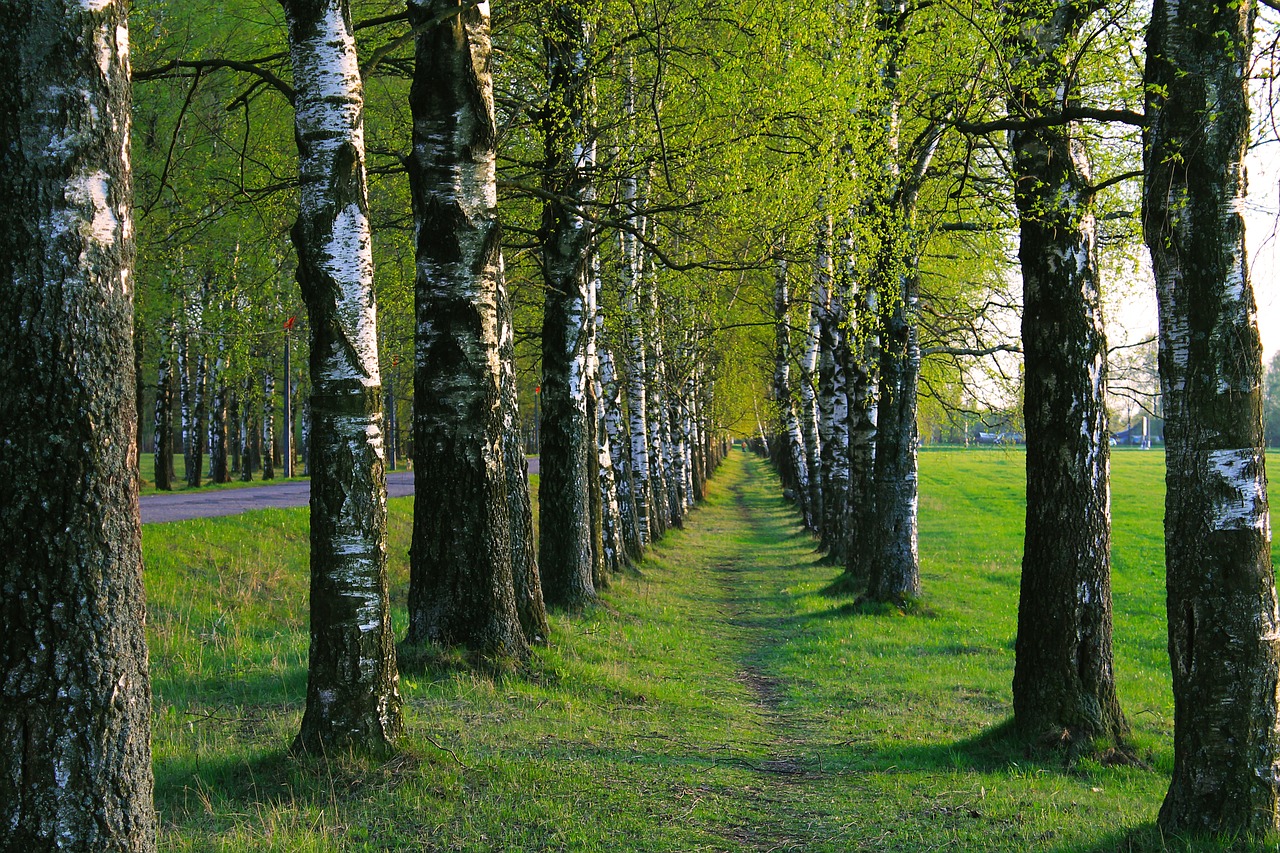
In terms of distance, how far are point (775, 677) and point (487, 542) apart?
4.80m

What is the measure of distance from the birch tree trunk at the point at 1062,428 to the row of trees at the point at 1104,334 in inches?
0.6

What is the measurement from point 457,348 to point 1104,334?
5.35m

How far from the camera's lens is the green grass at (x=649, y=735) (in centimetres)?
559

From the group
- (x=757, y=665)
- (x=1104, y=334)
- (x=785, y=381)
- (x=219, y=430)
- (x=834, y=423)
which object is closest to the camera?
(x=1104, y=334)

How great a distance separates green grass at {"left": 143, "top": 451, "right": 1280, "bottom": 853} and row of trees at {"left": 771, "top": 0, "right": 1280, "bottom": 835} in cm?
77

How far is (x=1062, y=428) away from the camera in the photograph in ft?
25.9

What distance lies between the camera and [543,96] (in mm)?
13484

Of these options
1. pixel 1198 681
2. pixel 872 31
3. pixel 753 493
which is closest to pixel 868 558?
pixel 872 31

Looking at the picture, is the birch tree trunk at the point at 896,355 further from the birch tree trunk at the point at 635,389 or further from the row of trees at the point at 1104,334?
the birch tree trunk at the point at 635,389

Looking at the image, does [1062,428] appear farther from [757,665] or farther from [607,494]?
[607,494]

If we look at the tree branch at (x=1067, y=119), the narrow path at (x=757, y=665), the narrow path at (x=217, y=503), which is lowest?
the narrow path at (x=757, y=665)

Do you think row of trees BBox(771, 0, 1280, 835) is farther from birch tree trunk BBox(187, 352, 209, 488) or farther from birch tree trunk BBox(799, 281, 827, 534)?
birch tree trunk BBox(187, 352, 209, 488)

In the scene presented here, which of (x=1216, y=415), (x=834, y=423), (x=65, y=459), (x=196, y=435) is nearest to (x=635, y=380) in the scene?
(x=834, y=423)

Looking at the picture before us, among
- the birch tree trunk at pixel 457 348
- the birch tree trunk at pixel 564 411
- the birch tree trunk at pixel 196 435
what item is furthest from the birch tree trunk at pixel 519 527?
the birch tree trunk at pixel 196 435
